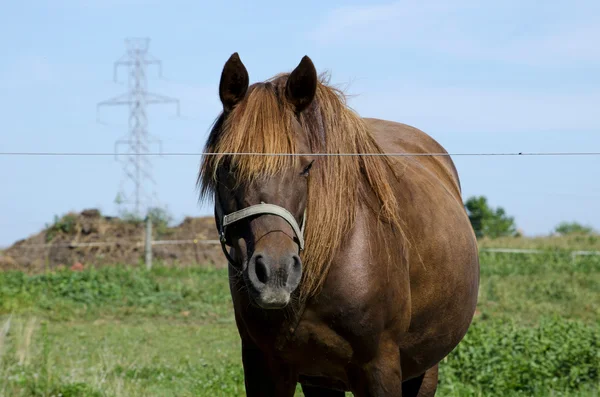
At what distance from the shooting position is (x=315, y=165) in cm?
337

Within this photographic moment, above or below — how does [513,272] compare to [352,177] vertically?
below

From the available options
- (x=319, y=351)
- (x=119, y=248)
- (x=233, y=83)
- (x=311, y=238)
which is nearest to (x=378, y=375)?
(x=319, y=351)

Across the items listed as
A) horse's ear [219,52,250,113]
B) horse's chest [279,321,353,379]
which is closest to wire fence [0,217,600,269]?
horse's chest [279,321,353,379]

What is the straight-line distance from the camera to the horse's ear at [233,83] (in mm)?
3301

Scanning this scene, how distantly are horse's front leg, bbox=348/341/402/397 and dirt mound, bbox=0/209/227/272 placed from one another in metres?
14.9

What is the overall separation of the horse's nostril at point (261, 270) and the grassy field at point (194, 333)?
2876mm

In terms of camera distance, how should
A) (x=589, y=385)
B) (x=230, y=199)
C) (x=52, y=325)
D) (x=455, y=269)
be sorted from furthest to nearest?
(x=52, y=325) → (x=589, y=385) → (x=455, y=269) → (x=230, y=199)

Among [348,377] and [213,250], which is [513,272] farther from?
[348,377]

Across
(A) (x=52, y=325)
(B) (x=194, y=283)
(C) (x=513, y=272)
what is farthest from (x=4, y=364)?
(C) (x=513, y=272)

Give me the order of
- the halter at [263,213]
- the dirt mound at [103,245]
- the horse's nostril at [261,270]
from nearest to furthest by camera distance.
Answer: the horse's nostril at [261,270]
the halter at [263,213]
the dirt mound at [103,245]

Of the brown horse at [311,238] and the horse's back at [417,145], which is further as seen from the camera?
the horse's back at [417,145]

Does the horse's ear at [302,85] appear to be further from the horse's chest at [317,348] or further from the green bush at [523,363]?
the green bush at [523,363]

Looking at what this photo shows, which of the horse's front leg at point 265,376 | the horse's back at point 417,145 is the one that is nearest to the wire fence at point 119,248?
the horse's back at point 417,145

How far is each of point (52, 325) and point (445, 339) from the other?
873 cm
